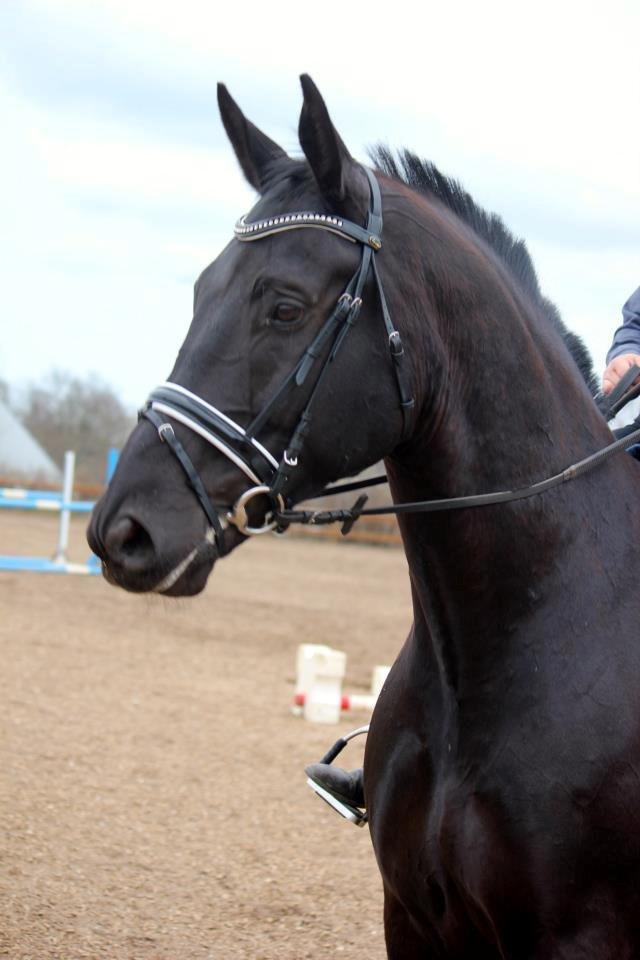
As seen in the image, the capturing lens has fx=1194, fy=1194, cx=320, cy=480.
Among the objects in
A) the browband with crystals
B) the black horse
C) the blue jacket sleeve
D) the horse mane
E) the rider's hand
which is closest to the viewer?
the black horse

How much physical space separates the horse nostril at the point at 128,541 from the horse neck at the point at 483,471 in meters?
0.74

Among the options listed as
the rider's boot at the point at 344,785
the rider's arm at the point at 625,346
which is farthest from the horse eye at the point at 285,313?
the rider's boot at the point at 344,785

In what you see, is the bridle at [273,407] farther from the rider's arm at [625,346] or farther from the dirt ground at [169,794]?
the rider's arm at [625,346]

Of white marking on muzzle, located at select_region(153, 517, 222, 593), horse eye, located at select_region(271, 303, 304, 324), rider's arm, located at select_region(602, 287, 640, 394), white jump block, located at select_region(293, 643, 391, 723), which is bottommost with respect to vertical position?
white jump block, located at select_region(293, 643, 391, 723)

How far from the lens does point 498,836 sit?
111 inches

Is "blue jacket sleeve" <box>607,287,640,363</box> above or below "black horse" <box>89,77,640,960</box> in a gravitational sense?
above

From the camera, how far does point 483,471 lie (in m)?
2.96

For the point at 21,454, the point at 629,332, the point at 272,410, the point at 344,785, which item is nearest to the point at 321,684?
the point at 344,785

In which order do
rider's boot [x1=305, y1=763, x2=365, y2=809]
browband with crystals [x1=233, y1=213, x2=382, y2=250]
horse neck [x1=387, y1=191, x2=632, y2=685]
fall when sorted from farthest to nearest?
rider's boot [x1=305, y1=763, x2=365, y2=809]
horse neck [x1=387, y1=191, x2=632, y2=685]
browband with crystals [x1=233, y1=213, x2=382, y2=250]

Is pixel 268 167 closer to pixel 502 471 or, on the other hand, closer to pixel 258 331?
pixel 258 331

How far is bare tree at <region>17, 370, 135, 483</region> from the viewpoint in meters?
41.8

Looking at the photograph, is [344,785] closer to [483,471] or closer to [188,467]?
[483,471]

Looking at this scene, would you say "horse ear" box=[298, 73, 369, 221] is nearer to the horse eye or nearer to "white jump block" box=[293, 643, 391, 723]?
the horse eye

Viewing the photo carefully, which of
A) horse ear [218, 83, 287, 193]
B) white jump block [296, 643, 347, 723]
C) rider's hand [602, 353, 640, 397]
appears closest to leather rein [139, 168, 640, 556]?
horse ear [218, 83, 287, 193]
